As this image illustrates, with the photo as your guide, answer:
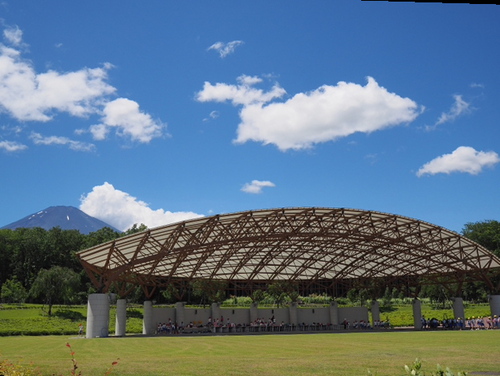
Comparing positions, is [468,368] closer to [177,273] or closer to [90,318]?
[90,318]

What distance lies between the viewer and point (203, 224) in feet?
125

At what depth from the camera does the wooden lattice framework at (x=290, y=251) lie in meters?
38.8

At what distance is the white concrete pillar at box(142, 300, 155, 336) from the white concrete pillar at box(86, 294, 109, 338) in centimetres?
1200

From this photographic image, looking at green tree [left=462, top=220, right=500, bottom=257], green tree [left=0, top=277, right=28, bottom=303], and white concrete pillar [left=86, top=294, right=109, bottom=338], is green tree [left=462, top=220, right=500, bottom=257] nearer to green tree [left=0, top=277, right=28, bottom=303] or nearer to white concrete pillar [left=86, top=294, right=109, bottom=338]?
white concrete pillar [left=86, top=294, right=109, bottom=338]

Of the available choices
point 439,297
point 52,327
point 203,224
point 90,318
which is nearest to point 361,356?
point 203,224

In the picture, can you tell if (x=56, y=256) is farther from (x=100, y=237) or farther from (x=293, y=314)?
(x=293, y=314)

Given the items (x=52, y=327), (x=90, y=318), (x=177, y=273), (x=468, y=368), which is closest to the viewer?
(x=468, y=368)

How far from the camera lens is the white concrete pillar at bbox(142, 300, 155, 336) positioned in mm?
49156

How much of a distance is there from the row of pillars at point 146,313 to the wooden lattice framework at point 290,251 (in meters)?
1.49

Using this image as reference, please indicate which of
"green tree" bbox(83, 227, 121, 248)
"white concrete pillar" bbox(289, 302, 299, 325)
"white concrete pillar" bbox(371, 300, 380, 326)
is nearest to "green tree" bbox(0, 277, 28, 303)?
"green tree" bbox(83, 227, 121, 248)

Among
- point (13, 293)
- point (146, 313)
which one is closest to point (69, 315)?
point (146, 313)

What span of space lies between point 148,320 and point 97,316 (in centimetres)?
→ 1310

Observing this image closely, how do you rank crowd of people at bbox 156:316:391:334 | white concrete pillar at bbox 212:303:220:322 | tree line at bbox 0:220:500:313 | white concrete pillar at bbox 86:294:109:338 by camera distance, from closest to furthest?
white concrete pillar at bbox 86:294:109:338 < crowd of people at bbox 156:316:391:334 < white concrete pillar at bbox 212:303:220:322 < tree line at bbox 0:220:500:313

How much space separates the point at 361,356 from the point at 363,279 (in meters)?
43.7
